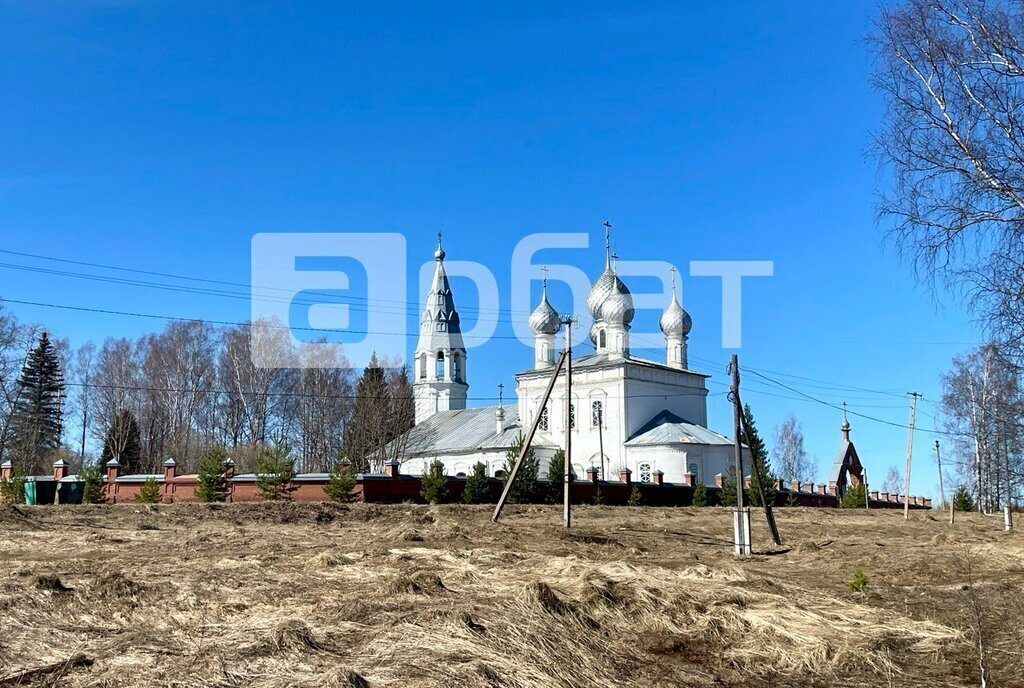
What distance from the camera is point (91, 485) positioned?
98.4 feet

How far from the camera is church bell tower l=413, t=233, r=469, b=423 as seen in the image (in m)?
59.5

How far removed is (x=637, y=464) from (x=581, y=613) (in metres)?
38.4

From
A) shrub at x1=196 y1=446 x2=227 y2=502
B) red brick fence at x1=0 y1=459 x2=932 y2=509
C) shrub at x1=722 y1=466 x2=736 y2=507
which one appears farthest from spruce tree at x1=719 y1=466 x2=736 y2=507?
shrub at x1=196 y1=446 x2=227 y2=502

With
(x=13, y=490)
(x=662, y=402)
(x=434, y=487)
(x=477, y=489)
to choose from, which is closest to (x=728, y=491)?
(x=662, y=402)

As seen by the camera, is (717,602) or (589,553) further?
(589,553)

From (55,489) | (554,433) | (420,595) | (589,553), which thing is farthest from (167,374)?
(420,595)

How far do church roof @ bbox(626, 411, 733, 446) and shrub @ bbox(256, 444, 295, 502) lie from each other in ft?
66.5

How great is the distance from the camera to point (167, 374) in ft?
143

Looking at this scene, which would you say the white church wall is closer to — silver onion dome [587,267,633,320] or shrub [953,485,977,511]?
silver onion dome [587,267,633,320]

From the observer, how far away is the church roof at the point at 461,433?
4953 centimetres

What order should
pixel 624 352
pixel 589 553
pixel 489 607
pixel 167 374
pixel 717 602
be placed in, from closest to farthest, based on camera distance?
pixel 489 607 < pixel 717 602 < pixel 589 553 < pixel 167 374 < pixel 624 352

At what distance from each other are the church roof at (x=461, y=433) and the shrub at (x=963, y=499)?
73.1 ft

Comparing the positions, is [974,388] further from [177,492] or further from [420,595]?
[420,595]

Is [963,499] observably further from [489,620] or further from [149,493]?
[489,620]
